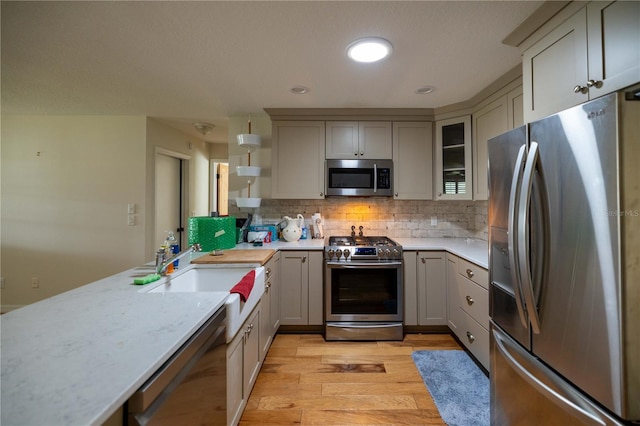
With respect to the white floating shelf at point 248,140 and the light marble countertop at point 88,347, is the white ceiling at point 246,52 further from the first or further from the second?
the light marble countertop at point 88,347

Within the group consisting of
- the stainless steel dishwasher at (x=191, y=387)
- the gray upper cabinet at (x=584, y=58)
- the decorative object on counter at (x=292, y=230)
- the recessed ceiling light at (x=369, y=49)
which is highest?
the recessed ceiling light at (x=369, y=49)

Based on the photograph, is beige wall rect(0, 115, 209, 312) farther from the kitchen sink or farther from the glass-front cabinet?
the glass-front cabinet

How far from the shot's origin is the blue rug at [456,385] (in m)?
1.59

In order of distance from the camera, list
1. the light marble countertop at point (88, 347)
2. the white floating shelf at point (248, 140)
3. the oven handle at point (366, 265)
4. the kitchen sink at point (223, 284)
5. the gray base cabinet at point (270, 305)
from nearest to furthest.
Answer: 1. the light marble countertop at point (88, 347)
2. the kitchen sink at point (223, 284)
3. the gray base cabinet at point (270, 305)
4. the oven handle at point (366, 265)
5. the white floating shelf at point (248, 140)

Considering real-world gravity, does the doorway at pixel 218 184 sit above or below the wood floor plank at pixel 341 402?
above

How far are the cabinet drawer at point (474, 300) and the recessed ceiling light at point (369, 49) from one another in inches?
72.9

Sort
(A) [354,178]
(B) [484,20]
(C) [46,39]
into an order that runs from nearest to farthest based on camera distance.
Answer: (B) [484,20], (C) [46,39], (A) [354,178]

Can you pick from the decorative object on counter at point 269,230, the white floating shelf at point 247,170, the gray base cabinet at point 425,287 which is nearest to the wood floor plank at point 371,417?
the gray base cabinet at point 425,287

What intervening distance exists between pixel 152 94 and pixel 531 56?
3054mm

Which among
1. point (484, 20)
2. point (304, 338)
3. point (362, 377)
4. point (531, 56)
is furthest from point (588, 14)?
point (304, 338)

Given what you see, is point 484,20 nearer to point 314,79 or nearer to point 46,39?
point 314,79

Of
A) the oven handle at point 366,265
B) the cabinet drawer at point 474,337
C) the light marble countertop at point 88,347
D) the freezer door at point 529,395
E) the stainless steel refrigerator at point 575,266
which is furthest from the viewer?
the oven handle at point 366,265

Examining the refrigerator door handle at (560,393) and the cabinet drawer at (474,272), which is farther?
the cabinet drawer at (474,272)

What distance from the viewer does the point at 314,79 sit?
83.0 inches
